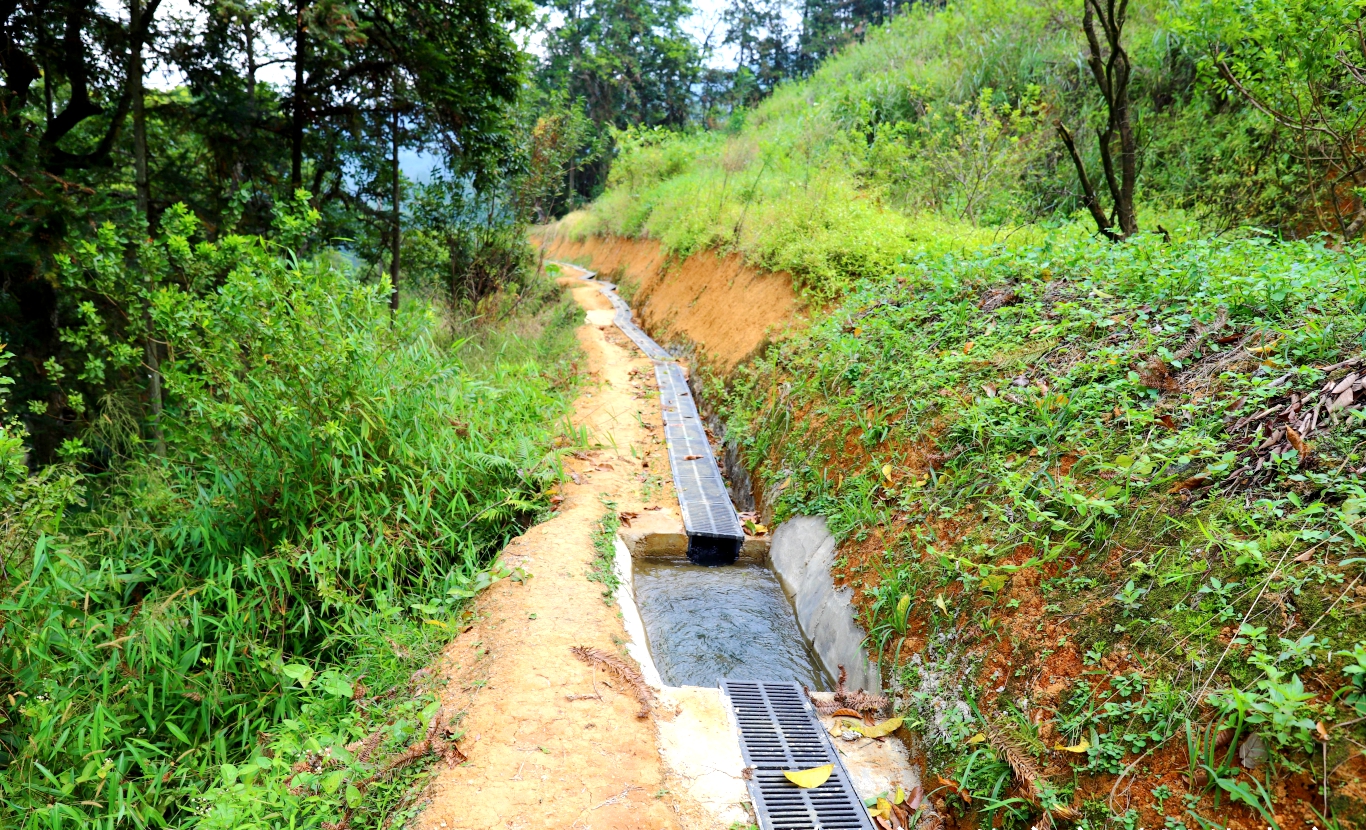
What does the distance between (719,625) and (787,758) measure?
132 cm

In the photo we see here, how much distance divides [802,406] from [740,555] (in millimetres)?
1503

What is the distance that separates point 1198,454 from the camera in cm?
297

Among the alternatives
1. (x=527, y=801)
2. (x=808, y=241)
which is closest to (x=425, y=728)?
(x=527, y=801)

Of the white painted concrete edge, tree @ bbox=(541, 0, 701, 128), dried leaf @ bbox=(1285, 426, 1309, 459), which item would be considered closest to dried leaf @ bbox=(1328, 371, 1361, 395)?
dried leaf @ bbox=(1285, 426, 1309, 459)

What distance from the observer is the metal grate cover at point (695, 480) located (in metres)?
5.08

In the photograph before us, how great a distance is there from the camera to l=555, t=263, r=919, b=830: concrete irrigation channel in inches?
113

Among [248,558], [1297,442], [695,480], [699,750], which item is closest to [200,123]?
[248,558]

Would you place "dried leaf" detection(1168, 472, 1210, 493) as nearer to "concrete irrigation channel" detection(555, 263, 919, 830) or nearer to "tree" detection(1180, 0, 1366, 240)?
"concrete irrigation channel" detection(555, 263, 919, 830)

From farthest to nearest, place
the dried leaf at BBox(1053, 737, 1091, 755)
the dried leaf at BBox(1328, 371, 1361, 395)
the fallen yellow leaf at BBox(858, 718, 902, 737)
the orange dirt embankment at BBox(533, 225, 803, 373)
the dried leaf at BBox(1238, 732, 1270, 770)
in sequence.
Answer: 1. the orange dirt embankment at BBox(533, 225, 803, 373)
2. the fallen yellow leaf at BBox(858, 718, 902, 737)
3. the dried leaf at BBox(1328, 371, 1361, 395)
4. the dried leaf at BBox(1053, 737, 1091, 755)
5. the dried leaf at BBox(1238, 732, 1270, 770)

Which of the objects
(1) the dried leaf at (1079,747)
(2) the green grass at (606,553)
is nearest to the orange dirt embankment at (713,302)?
(2) the green grass at (606,553)

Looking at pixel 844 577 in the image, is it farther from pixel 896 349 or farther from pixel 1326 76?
pixel 1326 76

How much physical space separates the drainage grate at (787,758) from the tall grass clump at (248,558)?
4.72 ft

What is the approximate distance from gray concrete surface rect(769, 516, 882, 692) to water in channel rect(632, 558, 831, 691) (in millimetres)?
84

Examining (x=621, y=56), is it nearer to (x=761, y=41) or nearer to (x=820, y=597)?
(x=761, y=41)
